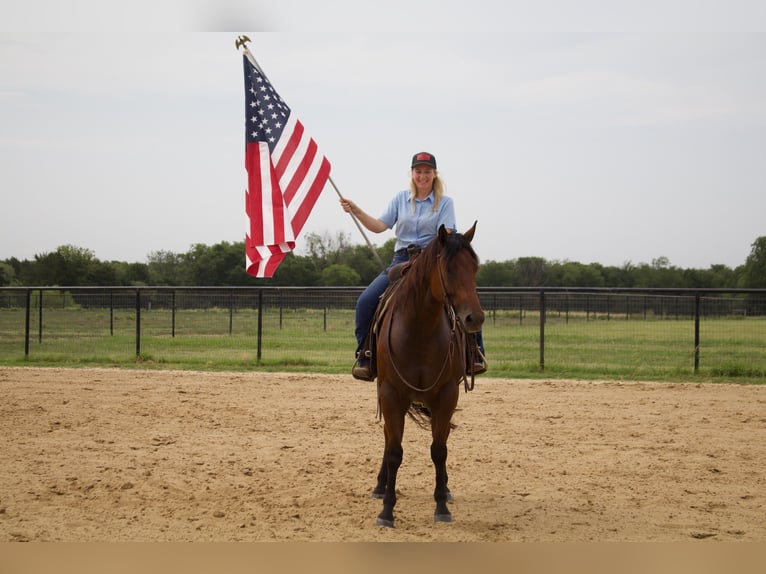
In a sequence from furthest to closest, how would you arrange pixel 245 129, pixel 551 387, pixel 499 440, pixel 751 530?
pixel 551 387 → pixel 499 440 → pixel 245 129 → pixel 751 530

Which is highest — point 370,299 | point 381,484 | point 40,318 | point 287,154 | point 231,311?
point 287,154

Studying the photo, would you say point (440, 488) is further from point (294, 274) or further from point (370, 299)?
point (294, 274)

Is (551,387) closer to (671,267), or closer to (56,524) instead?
(56,524)

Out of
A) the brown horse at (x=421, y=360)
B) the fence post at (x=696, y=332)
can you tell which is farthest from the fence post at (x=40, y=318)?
the fence post at (x=696, y=332)

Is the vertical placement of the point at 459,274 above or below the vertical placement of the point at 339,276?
below

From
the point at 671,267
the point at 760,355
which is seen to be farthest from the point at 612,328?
the point at 671,267

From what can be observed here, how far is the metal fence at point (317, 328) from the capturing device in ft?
51.6

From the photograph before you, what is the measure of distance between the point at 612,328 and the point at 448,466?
1303 centimetres

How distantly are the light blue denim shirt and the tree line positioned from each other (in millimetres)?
37294

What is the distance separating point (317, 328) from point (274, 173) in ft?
33.6

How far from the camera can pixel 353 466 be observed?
7.23m

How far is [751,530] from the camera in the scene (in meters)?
5.18

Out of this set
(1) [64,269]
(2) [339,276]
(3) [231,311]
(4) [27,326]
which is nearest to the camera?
(4) [27,326]

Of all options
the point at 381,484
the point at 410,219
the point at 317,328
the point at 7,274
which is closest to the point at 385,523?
the point at 381,484
